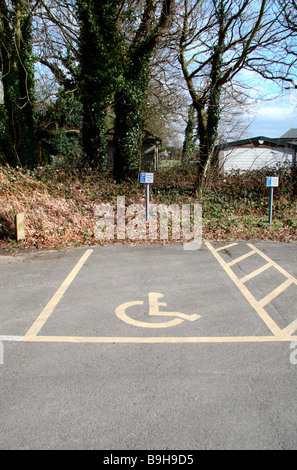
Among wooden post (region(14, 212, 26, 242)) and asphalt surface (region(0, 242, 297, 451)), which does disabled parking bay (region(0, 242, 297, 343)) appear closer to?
asphalt surface (region(0, 242, 297, 451))

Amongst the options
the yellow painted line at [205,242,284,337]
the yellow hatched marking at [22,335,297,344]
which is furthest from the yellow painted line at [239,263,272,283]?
the yellow hatched marking at [22,335,297,344]

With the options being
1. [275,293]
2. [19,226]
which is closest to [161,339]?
[275,293]

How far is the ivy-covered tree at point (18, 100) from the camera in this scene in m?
12.4

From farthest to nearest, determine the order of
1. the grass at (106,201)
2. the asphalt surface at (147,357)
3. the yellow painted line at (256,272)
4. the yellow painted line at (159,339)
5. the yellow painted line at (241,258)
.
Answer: the grass at (106,201) < the yellow painted line at (241,258) < the yellow painted line at (256,272) < the yellow painted line at (159,339) < the asphalt surface at (147,357)

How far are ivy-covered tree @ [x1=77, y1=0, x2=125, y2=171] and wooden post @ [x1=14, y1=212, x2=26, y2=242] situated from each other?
252 inches

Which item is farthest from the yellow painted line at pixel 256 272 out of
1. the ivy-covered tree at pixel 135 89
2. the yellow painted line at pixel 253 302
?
the ivy-covered tree at pixel 135 89

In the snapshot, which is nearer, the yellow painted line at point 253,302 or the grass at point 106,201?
the yellow painted line at point 253,302

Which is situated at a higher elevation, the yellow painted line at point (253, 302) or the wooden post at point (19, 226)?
the wooden post at point (19, 226)

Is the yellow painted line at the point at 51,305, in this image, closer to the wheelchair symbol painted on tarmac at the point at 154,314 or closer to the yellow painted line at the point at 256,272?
the wheelchair symbol painted on tarmac at the point at 154,314

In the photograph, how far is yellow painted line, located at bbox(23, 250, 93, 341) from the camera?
389 cm

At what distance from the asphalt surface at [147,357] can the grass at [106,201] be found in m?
1.89

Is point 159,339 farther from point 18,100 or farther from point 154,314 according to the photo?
point 18,100

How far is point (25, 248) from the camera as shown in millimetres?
7387

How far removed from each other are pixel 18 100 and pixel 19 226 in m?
8.43
